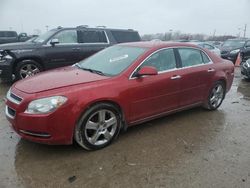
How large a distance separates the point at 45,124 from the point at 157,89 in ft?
6.30

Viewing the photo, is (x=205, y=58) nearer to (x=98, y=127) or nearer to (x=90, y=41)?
(x=98, y=127)

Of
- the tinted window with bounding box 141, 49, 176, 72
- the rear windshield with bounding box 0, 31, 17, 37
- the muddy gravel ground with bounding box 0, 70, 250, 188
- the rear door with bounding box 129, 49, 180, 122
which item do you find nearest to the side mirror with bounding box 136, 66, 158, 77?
the rear door with bounding box 129, 49, 180, 122

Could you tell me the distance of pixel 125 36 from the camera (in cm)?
976

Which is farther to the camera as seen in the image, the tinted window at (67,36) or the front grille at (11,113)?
the tinted window at (67,36)

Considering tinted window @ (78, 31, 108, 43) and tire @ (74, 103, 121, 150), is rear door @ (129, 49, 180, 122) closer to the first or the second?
tire @ (74, 103, 121, 150)

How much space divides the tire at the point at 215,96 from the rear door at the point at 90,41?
15.4 ft

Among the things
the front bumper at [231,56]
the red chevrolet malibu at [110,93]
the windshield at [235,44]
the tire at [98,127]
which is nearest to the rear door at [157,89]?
the red chevrolet malibu at [110,93]

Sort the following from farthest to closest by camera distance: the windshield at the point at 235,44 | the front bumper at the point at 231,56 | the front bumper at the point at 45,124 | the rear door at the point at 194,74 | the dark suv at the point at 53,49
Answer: the windshield at the point at 235,44 → the front bumper at the point at 231,56 → the dark suv at the point at 53,49 → the rear door at the point at 194,74 → the front bumper at the point at 45,124

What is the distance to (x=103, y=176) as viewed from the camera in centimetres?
320

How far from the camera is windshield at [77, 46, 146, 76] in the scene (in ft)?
14.0

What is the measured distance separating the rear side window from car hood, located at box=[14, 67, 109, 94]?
5416mm

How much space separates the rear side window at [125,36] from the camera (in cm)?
958

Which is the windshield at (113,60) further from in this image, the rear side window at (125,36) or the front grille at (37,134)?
the rear side window at (125,36)

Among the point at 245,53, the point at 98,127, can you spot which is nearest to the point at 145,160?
the point at 98,127
